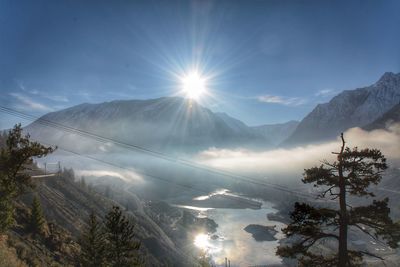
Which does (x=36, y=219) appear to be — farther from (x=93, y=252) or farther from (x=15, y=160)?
(x=15, y=160)

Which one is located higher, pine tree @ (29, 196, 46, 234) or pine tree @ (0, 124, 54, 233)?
pine tree @ (0, 124, 54, 233)

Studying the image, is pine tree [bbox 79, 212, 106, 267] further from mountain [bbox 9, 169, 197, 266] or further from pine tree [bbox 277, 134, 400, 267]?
pine tree [bbox 277, 134, 400, 267]

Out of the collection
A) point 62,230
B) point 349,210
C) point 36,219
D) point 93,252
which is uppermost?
point 349,210

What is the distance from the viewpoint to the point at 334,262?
823 inches

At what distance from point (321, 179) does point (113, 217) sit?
31.0m

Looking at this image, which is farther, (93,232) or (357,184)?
(93,232)

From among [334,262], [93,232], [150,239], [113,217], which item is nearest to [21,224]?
[93,232]

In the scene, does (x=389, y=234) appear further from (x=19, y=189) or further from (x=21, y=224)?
(x=21, y=224)

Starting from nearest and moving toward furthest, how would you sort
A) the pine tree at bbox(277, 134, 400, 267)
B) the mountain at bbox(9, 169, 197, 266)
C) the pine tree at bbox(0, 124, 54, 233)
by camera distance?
the pine tree at bbox(277, 134, 400, 267), the pine tree at bbox(0, 124, 54, 233), the mountain at bbox(9, 169, 197, 266)

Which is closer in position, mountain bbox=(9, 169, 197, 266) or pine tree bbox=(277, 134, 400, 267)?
pine tree bbox=(277, 134, 400, 267)

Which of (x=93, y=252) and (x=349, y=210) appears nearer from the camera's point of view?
(x=349, y=210)

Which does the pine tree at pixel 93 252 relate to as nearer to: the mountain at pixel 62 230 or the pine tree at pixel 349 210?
the mountain at pixel 62 230

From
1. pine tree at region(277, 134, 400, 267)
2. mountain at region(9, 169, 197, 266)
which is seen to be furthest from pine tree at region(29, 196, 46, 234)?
pine tree at region(277, 134, 400, 267)

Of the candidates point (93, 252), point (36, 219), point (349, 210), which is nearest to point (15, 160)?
point (93, 252)
